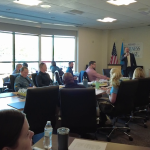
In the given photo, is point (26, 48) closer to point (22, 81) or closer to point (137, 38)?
point (22, 81)

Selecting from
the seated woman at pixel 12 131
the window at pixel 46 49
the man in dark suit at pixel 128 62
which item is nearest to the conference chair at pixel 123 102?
the seated woman at pixel 12 131

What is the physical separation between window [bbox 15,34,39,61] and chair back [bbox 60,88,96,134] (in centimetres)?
585

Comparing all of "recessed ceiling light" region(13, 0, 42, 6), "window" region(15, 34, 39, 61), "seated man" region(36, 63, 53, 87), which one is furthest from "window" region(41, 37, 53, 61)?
"seated man" region(36, 63, 53, 87)

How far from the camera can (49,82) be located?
4.98 metres

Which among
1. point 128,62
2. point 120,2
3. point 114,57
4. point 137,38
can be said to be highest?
point 120,2

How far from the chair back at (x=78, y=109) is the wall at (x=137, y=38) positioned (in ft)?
23.3

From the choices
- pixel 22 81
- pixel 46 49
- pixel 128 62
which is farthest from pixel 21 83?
pixel 128 62

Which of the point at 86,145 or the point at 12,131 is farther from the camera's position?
the point at 86,145

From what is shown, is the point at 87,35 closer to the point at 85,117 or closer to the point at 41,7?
the point at 41,7

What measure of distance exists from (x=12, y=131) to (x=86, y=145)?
81 centimetres

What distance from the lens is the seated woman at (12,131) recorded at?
0.79 metres

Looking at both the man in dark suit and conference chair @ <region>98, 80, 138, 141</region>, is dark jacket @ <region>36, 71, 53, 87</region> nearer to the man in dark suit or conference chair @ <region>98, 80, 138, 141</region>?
conference chair @ <region>98, 80, 138, 141</region>

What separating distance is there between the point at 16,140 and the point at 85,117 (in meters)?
1.80

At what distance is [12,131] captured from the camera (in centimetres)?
81
